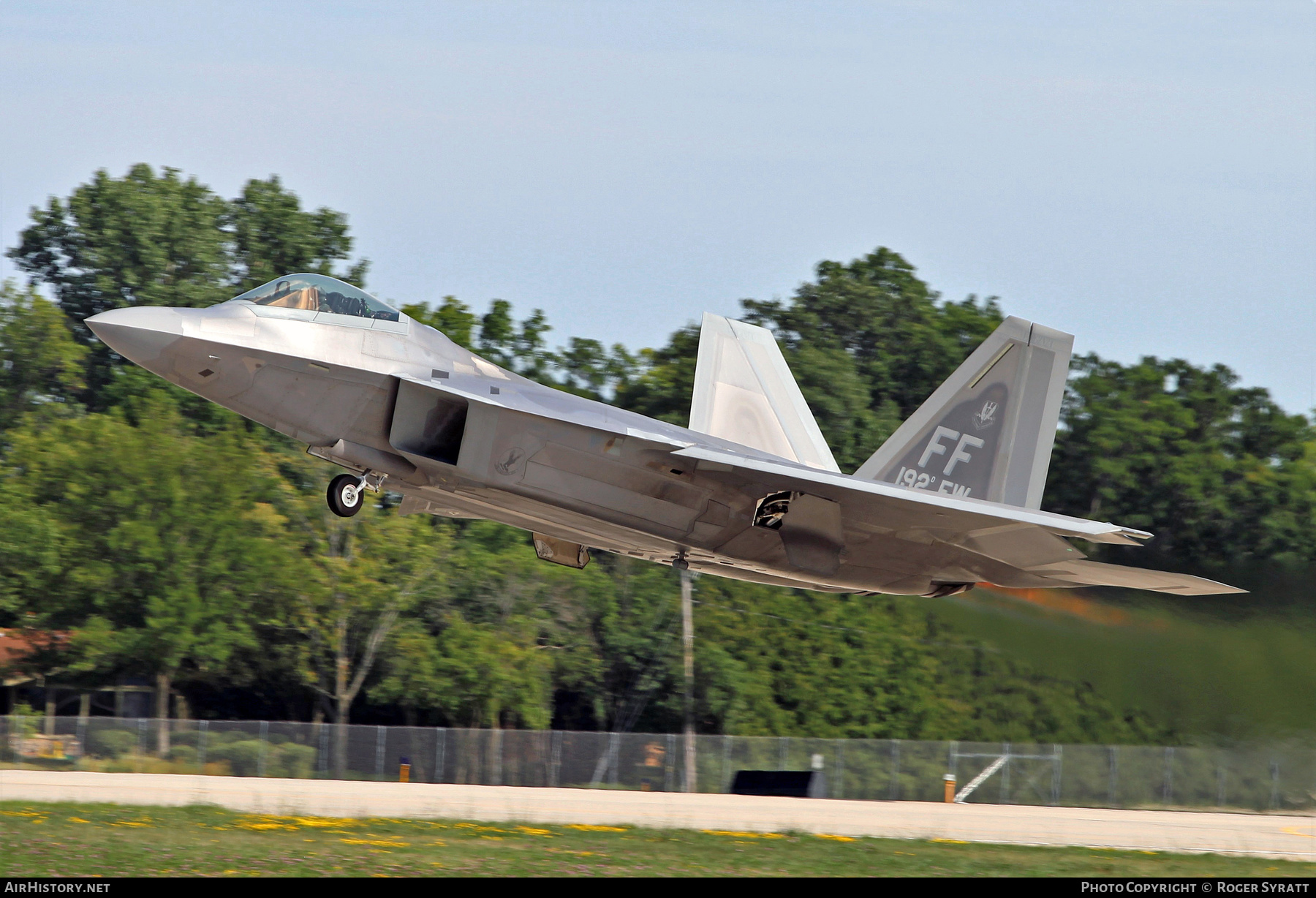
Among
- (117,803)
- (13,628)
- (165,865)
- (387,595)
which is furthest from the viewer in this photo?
(387,595)

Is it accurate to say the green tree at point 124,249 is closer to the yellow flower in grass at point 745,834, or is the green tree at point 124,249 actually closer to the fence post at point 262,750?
the fence post at point 262,750

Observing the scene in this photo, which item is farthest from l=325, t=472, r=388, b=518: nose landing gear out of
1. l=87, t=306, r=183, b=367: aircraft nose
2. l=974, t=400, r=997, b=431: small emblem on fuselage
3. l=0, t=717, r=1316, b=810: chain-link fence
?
l=0, t=717, r=1316, b=810: chain-link fence

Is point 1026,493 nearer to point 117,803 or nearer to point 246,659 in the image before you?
point 117,803

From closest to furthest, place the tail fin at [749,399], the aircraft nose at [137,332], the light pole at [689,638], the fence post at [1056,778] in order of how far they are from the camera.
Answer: the aircraft nose at [137,332] < the tail fin at [749,399] < the fence post at [1056,778] < the light pole at [689,638]

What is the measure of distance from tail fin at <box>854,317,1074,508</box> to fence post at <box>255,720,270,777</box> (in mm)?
15512

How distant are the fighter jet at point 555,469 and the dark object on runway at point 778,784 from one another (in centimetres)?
810

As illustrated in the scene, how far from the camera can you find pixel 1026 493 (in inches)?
782

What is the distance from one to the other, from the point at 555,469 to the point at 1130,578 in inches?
307

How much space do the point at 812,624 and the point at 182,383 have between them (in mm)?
26468

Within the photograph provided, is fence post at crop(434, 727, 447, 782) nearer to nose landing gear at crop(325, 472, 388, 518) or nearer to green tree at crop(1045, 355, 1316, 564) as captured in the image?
nose landing gear at crop(325, 472, 388, 518)

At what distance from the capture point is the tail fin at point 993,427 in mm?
19734

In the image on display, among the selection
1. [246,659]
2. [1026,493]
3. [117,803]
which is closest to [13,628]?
[246,659]

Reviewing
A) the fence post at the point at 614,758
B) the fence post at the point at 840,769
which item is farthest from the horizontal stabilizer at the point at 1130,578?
the fence post at the point at 614,758

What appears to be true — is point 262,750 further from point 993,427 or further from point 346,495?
point 993,427
